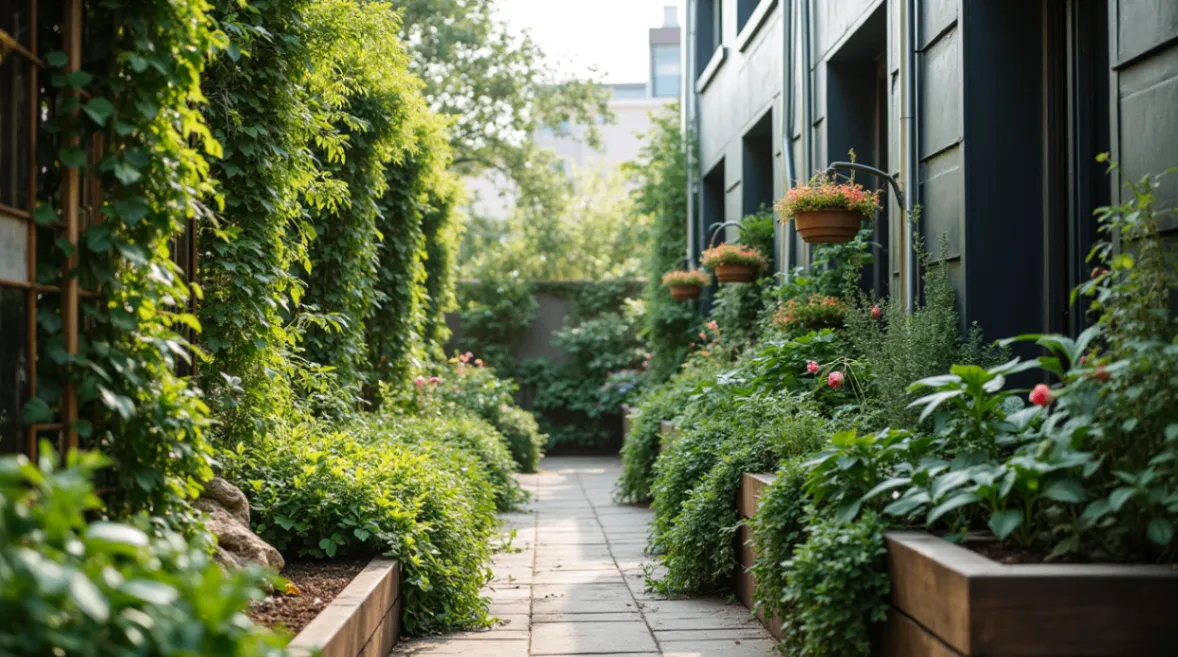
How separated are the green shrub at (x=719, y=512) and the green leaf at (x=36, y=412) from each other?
294 cm

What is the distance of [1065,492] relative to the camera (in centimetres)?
279

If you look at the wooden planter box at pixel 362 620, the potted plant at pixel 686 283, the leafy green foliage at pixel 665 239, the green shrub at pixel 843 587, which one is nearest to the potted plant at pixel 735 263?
the potted plant at pixel 686 283

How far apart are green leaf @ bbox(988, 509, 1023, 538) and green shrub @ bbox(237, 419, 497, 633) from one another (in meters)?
2.28

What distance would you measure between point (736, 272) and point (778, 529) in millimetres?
5226

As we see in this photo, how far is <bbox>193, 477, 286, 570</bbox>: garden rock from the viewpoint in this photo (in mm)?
3770

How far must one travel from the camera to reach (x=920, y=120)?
5539 millimetres

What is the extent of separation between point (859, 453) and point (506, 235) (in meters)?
22.6

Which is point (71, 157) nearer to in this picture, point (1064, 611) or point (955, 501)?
point (955, 501)

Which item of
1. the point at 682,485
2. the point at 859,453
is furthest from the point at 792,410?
the point at 859,453

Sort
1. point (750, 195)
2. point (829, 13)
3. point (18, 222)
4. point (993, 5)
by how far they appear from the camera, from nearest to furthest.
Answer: point (18, 222)
point (993, 5)
point (829, 13)
point (750, 195)

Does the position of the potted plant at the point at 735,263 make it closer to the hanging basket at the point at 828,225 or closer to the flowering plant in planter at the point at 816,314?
the flowering plant in planter at the point at 816,314

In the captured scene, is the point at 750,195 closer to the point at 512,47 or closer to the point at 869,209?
the point at 869,209

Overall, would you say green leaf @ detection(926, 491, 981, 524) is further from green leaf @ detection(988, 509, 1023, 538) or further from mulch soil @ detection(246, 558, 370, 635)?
mulch soil @ detection(246, 558, 370, 635)

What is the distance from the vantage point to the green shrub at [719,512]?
16.4 ft
